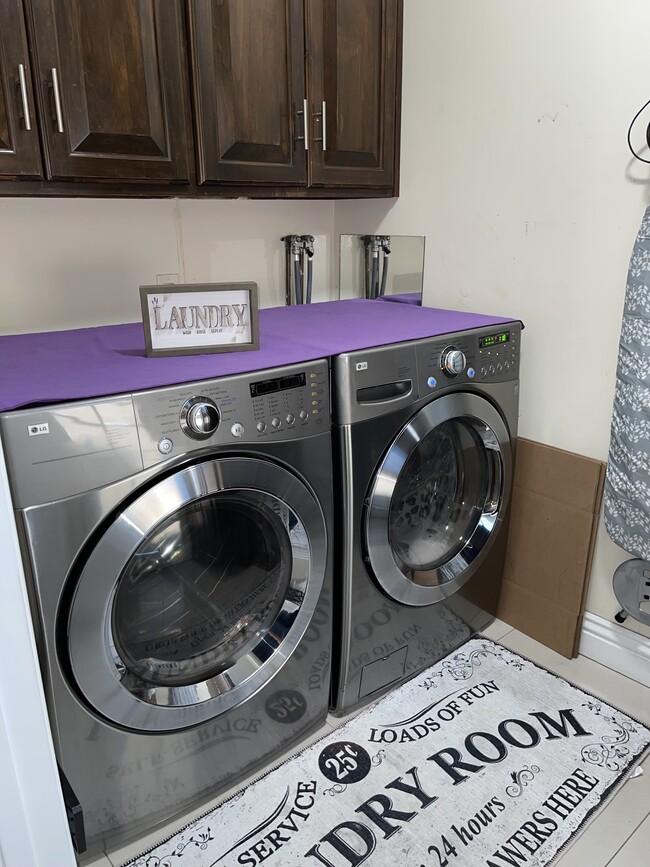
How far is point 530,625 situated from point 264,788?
0.97 m

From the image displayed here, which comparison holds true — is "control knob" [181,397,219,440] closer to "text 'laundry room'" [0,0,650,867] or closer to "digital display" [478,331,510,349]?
"text 'laundry room'" [0,0,650,867]

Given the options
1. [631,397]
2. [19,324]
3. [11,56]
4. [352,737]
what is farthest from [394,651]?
[11,56]

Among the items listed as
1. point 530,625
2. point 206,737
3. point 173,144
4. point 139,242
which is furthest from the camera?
point 530,625

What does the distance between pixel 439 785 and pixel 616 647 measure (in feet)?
2.33

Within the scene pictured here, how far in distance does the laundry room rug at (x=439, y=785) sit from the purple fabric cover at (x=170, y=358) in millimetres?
980

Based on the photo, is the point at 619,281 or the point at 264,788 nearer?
the point at 264,788

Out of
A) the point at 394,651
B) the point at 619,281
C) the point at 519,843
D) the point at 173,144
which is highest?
the point at 173,144

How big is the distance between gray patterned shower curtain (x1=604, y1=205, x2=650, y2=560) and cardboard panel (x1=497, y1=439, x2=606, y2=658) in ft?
0.39

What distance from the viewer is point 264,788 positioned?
4.95 ft

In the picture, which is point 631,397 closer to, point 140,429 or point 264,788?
point 140,429

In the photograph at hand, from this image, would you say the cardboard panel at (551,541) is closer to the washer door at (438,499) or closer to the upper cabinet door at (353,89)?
the washer door at (438,499)

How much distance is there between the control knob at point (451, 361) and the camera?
1.62 meters

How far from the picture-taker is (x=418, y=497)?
1.73 m

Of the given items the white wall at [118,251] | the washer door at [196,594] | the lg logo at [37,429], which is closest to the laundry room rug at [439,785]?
the washer door at [196,594]
